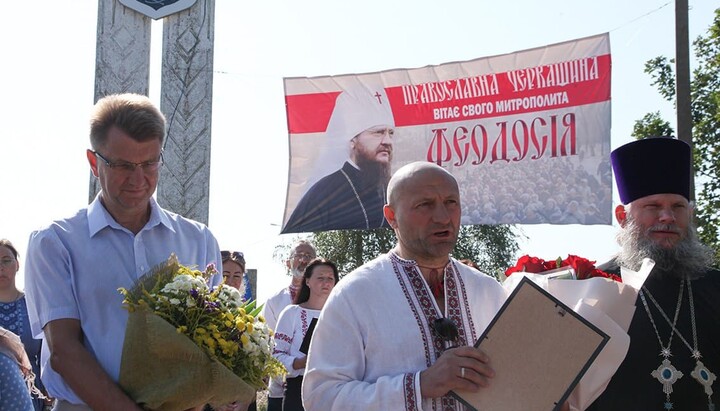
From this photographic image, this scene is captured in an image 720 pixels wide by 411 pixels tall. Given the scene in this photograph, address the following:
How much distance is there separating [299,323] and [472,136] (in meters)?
3.81

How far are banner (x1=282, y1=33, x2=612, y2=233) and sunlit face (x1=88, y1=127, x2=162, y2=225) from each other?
Answer: 687cm

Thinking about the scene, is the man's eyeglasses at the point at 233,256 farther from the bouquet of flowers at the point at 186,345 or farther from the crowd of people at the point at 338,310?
the bouquet of flowers at the point at 186,345

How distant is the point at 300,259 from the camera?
8.56 metres

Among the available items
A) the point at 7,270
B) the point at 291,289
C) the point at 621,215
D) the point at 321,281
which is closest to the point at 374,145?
the point at 291,289

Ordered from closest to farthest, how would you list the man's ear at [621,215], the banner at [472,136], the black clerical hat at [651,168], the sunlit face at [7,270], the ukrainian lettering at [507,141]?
the black clerical hat at [651,168] → the man's ear at [621,215] → the sunlit face at [7,270] → the banner at [472,136] → the ukrainian lettering at [507,141]

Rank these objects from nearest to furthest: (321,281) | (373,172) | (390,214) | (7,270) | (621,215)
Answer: (390,214)
(621,215)
(7,270)
(321,281)
(373,172)

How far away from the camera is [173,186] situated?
888cm

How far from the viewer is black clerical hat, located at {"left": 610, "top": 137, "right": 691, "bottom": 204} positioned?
445 centimetres

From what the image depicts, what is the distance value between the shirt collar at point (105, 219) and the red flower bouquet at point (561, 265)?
5.08ft

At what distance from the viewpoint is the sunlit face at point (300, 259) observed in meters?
8.55

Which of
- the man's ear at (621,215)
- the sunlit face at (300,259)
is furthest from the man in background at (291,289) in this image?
the man's ear at (621,215)

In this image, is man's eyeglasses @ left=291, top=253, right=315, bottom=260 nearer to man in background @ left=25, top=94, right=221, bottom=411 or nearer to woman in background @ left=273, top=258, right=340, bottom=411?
woman in background @ left=273, top=258, right=340, bottom=411

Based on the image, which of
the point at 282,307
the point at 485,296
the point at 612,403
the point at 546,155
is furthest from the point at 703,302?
the point at 546,155

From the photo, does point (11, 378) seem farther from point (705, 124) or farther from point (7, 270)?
point (705, 124)
